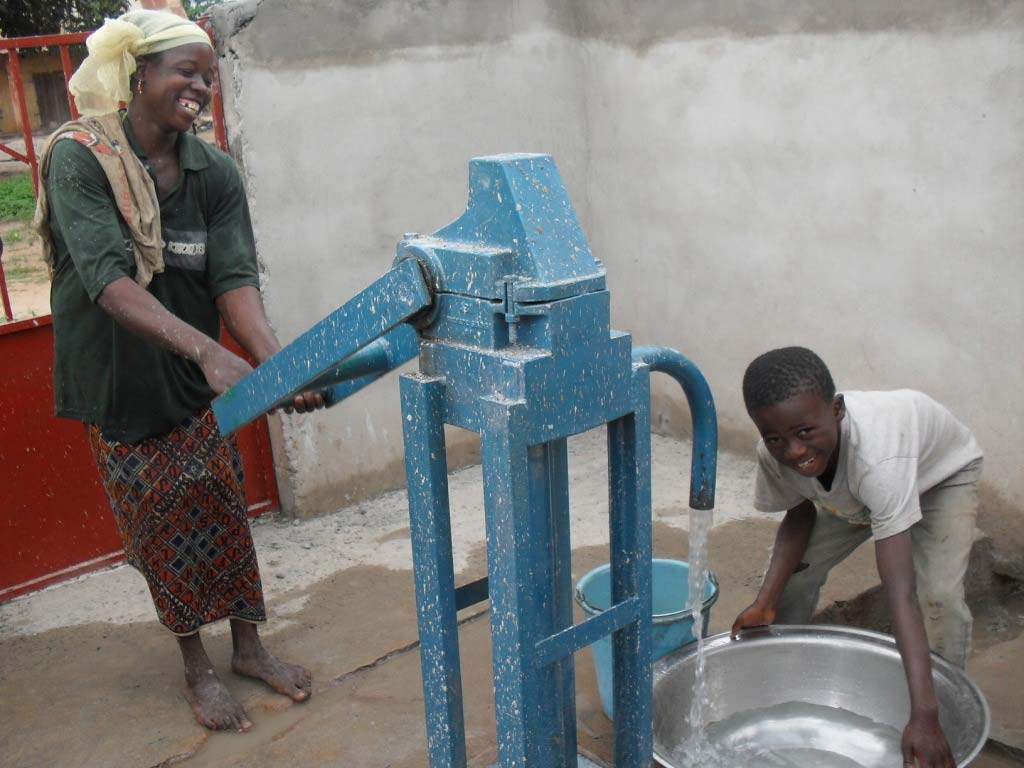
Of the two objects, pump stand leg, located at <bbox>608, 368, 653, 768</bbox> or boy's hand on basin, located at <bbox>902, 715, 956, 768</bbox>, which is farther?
boy's hand on basin, located at <bbox>902, 715, 956, 768</bbox>

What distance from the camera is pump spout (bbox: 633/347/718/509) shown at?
1.68 m

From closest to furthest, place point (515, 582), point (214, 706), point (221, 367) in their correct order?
point (515, 582)
point (221, 367)
point (214, 706)

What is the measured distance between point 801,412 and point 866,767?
840 mm

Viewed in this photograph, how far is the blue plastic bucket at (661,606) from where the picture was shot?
2479mm

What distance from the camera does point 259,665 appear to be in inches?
114

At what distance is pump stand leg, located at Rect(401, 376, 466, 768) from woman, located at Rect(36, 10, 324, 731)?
0.79m

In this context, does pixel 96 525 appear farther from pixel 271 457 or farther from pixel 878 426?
pixel 878 426

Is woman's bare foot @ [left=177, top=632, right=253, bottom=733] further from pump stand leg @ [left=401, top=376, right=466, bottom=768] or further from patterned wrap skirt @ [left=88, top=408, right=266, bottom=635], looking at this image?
pump stand leg @ [left=401, top=376, right=466, bottom=768]

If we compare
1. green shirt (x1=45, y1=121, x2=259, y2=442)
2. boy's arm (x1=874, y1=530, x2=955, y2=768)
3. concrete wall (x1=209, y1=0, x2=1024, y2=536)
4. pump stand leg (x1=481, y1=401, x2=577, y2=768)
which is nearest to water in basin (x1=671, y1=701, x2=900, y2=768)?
boy's arm (x1=874, y1=530, x2=955, y2=768)

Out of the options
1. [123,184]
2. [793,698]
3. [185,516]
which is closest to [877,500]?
[793,698]

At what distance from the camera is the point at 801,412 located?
2.14 metres

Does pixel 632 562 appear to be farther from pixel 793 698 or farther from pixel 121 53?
pixel 121 53

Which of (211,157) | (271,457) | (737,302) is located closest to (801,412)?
(211,157)

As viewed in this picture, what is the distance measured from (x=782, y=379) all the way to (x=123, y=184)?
1.51 m
